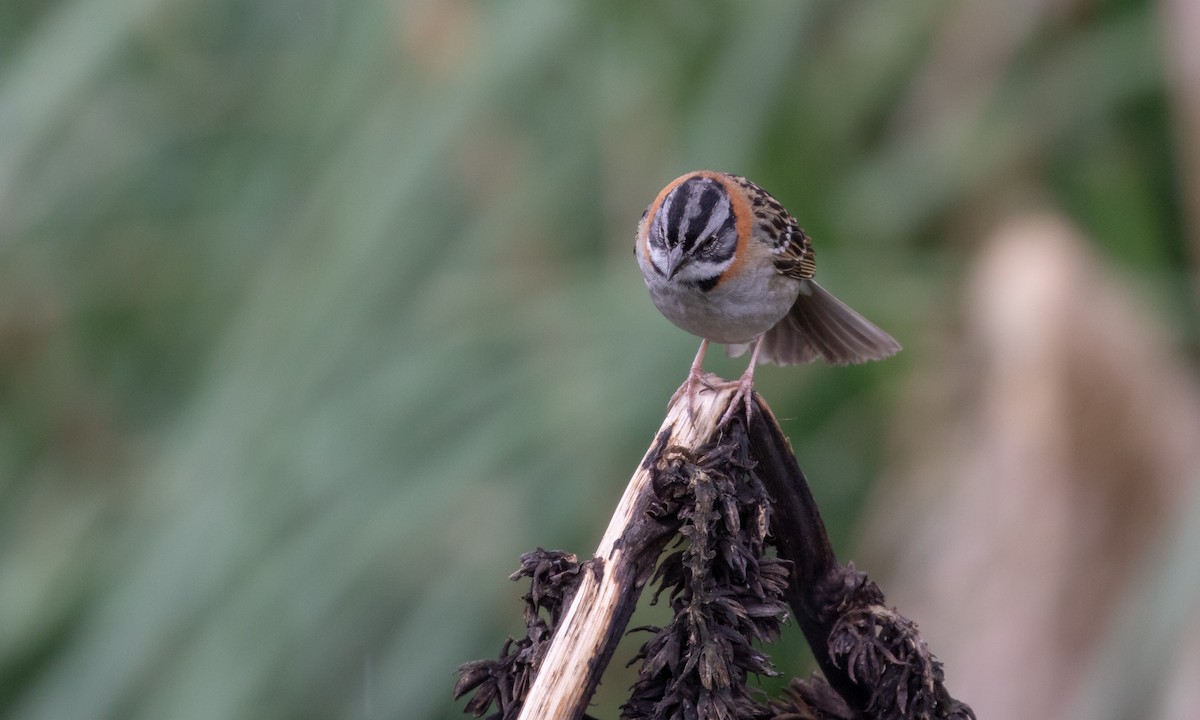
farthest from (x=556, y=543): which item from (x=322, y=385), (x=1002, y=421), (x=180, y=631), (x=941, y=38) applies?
(x=941, y=38)

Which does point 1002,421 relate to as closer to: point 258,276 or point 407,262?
point 407,262

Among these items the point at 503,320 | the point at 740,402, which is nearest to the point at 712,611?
the point at 740,402

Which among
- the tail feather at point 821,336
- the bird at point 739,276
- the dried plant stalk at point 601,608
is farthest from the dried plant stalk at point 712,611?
Answer: the tail feather at point 821,336

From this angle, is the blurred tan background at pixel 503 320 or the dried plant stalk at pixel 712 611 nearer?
the dried plant stalk at pixel 712 611

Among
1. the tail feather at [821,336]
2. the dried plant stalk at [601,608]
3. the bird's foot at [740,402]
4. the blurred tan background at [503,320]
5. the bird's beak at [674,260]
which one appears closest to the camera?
the dried plant stalk at [601,608]

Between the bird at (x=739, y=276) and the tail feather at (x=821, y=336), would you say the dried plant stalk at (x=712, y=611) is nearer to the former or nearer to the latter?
the bird at (x=739, y=276)

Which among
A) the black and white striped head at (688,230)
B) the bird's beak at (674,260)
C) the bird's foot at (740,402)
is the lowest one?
the bird's foot at (740,402)

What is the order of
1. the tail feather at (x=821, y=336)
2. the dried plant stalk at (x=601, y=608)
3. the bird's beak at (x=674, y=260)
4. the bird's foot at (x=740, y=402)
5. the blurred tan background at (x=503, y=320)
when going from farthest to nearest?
the tail feather at (x=821, y=336) < the blurred tan background at (x=503, y=320) < the bird's beak at (x=674, y=260) < the bird's foot at (x=740, y=402) < the dried plant stalk at (x=601, y=608)
